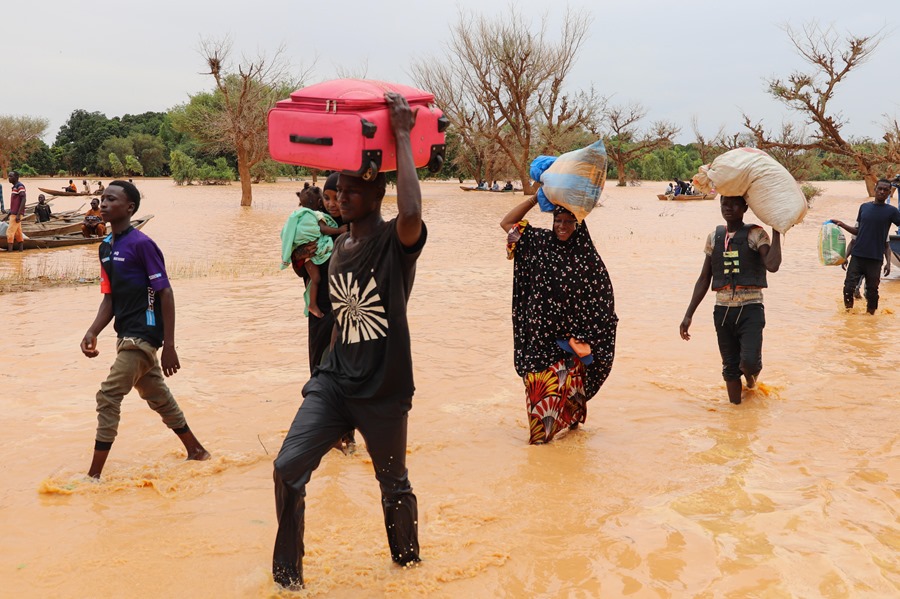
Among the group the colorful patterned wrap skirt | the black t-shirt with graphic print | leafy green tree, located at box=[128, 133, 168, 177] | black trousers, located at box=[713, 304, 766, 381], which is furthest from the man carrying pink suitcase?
leafy green tree, located at box=[128, 133, 168, 177]

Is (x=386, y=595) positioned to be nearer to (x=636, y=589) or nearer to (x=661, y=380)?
(x=636, y=589)

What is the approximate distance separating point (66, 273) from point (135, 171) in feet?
178

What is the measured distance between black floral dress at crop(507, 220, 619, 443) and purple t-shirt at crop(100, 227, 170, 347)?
2220 mm

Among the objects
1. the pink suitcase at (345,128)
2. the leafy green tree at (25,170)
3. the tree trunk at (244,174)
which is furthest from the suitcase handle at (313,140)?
the leafy green tree at (25,170)

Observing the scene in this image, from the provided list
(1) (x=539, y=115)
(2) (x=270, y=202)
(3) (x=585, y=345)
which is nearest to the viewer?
(3) (x=585, y=345)

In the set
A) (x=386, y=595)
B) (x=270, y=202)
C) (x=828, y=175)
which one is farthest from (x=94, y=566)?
(x=828, y=175)

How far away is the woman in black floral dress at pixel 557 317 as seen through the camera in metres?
4.98

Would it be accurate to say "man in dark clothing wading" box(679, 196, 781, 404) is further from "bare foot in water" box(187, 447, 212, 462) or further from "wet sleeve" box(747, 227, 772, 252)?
"bare foot in water" box(187, 447, 212, 462)

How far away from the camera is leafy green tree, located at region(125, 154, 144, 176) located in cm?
5981

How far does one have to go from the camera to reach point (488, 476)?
4.52 meters

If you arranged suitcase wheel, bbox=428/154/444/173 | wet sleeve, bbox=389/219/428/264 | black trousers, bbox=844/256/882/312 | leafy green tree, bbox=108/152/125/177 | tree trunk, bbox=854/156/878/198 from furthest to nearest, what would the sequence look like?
leafy green tree, bbox=108/152/125/177
tree trunk, bbox=854/156/878/198
black trousers, bbox=844/256/882/312
suitcase wheel, bbox=428/154/444/173
wet sleeve, bbox=389/219/428/264

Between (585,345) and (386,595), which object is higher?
(585,345)

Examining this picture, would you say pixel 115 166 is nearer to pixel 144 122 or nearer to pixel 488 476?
pixel 144 122

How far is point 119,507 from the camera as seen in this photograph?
13.4 ft
